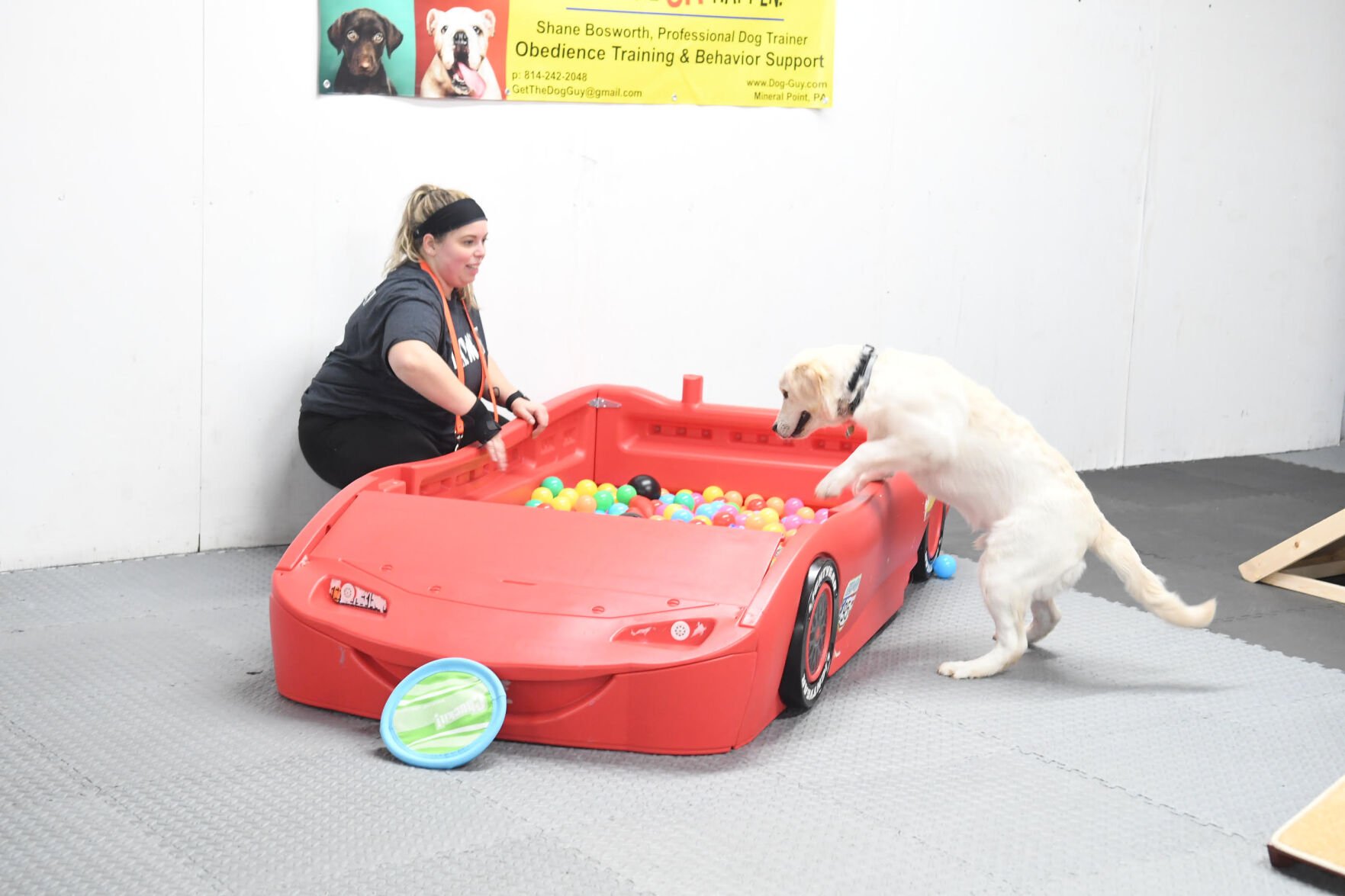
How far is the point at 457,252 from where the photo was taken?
3486mm

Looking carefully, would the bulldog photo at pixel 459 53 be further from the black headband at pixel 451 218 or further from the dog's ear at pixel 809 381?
the dog's ear at pixel 809 381

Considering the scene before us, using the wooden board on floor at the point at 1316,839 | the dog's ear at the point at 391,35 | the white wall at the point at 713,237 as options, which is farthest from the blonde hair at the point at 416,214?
the wooden board on floor at the point at 1316,839

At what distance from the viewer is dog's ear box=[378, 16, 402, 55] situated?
12.2ft

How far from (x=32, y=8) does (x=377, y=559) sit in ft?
5.66

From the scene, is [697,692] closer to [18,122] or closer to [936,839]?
[936,839]

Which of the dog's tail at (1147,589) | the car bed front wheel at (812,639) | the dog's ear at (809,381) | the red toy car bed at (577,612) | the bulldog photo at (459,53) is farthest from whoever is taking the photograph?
the bulldog photo at (459,53)

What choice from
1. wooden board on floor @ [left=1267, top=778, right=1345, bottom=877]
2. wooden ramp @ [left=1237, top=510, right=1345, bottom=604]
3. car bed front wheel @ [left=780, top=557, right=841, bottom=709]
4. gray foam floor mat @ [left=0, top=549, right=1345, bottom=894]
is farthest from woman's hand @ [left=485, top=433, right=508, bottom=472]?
wooden ramp @ [left=1237, top=510, right=1345, bottom=604]

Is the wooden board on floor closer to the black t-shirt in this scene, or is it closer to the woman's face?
the black t-shirt

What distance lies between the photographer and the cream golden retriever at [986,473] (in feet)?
9.80

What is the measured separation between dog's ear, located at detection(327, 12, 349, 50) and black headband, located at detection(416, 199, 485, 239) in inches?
24.8

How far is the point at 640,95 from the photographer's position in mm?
4234

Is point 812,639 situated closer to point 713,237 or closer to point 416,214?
point 416,214

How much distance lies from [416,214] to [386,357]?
403 mm

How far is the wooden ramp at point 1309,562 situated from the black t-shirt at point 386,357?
2484mm
